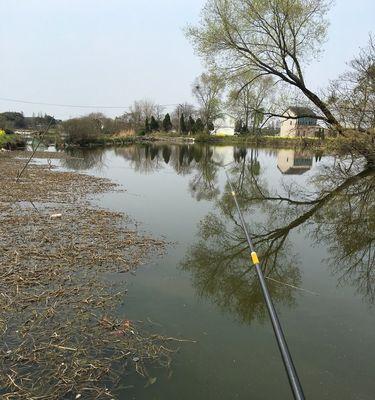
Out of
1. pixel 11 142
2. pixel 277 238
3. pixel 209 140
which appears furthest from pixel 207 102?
pixel 277 238

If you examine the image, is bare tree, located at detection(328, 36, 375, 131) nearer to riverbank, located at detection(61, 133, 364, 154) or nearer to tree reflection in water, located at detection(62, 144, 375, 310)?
tree reflection in water, located at detection(62, 144, 375, 310)

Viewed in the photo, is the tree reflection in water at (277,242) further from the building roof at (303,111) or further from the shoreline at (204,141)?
the shoreline at (204,141)

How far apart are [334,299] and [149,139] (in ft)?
209

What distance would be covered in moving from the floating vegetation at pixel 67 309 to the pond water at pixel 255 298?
294 millimetres

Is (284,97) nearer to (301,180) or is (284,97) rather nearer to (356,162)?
(301,180)

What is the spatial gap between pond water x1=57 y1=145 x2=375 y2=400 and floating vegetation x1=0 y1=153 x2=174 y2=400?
29cm

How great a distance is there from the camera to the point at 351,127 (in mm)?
18500

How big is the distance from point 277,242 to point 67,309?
482cm

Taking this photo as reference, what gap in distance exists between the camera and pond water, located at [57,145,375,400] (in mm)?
3395

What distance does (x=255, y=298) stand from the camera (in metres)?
5.12

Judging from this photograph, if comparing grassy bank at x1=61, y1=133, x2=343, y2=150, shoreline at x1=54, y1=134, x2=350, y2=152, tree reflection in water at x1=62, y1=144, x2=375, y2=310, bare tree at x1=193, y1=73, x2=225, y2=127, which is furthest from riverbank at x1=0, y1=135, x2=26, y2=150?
bare tree at x1=193, y1=73, x2=225, y2=127

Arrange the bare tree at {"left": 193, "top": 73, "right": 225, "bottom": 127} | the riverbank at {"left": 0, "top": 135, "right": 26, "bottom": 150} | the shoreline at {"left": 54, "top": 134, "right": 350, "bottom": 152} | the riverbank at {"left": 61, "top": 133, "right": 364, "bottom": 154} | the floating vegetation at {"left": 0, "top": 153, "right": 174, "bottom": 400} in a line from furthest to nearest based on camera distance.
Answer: the bare tree at {"left": 193, "top": 73, "right": 225, "bottom": 127}
the riverbank at {"left": 61, "top": 133, "right": 364, "bottom": 154}
the shoreline at {"left": 54, "top": 134, "right": 350, "bottom": 152}
the riverbank at {"left": 0, "top": 135, "right": 26, "bottom": 150}
the floating vegetation at {"left": 0, "top": 153, "right": 174, "bottom": 400}

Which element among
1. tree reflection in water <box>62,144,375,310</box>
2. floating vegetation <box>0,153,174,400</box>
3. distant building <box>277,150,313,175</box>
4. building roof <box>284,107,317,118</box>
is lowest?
distant building <box>277,150,313,175</box>

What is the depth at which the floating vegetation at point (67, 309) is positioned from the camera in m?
3.27
